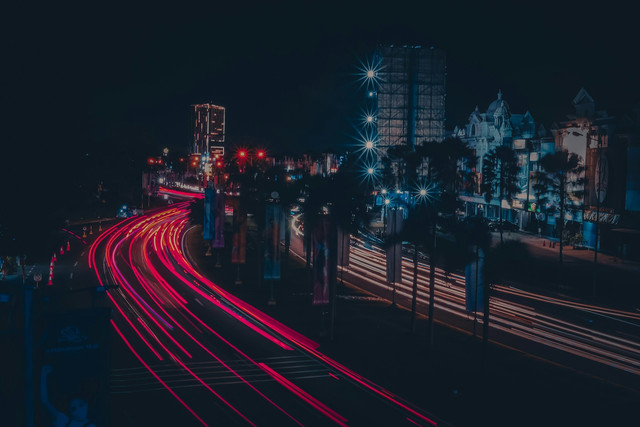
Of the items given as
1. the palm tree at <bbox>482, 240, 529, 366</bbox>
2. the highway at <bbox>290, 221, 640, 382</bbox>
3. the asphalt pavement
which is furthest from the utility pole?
the highway at <bbox>290, 221, 640, 382</bbox>

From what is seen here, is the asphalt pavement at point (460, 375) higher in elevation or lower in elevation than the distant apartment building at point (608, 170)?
lower

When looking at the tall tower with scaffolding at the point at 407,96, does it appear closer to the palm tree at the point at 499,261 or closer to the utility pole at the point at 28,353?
the palm tree at the point at 499,261

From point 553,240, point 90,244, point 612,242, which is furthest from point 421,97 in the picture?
point 90,244

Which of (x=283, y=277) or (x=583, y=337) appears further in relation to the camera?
(x=283, y=277)

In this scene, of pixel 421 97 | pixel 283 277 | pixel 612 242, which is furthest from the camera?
pixel 421 97

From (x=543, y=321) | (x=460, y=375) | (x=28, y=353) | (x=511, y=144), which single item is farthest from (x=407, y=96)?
(x=28, y=353)

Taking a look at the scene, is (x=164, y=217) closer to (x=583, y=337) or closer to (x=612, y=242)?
(x=612, y=242)

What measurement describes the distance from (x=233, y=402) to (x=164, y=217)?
62.1 m

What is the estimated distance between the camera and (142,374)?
20188 millimetres

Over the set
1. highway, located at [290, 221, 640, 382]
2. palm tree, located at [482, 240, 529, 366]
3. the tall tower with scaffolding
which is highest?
the tall tower with scaffolding

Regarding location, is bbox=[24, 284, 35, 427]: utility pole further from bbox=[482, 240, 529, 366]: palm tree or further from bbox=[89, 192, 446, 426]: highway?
bbox=[482, 240, 529, 366]: palm tree

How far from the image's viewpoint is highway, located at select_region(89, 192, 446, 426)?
1695 centimetres

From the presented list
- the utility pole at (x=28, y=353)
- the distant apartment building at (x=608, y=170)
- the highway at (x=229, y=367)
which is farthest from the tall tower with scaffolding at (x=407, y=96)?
the utility pole at (x=28, y=353)

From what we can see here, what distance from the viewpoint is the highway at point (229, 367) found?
16953mm
